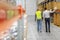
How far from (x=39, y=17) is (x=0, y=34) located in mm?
12559

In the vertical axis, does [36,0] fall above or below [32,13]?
above

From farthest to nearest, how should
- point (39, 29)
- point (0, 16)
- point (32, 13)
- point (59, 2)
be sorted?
point (32, 13)
point (59, 2)
point (39, 29)
point (0, 16)

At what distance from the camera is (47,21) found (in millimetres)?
13719

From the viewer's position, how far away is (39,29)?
48.0 feet

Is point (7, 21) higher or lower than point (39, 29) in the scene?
higher

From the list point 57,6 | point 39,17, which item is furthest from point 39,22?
point 57,6

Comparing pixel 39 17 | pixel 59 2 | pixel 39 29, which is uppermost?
pixel 59 2

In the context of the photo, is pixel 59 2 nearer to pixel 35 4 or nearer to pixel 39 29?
pixel 39 29

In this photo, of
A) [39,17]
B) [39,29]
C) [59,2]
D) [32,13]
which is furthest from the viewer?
[32,13]

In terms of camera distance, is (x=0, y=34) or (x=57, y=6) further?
(x=57, y=6)

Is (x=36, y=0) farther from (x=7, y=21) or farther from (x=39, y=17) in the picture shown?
(x=7, y=21)

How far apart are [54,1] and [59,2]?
4.09 ft

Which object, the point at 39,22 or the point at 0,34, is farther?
the point at 39,22

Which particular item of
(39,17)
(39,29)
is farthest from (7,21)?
(39,29)
